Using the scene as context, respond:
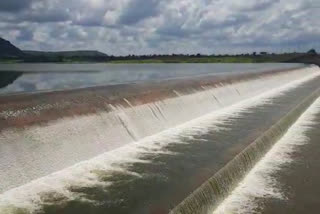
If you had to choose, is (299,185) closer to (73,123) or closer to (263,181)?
(263,181)

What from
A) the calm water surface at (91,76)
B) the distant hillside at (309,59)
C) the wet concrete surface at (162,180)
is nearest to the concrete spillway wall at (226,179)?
the wet concrete surface at (162,180)

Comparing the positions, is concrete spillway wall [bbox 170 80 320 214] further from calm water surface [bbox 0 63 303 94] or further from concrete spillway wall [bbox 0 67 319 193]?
calm water surface [bbox 0 63 303 94]

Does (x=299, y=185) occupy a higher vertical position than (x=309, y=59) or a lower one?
higher

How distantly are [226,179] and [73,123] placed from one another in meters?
3.93

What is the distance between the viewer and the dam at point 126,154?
7.01 metres

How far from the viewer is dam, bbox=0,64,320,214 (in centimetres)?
701

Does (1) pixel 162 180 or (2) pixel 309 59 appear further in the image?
(2) pixel 309 59

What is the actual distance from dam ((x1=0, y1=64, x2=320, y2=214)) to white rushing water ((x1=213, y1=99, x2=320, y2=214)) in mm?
30

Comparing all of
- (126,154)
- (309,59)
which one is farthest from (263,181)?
(309,59)

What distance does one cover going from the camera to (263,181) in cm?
887

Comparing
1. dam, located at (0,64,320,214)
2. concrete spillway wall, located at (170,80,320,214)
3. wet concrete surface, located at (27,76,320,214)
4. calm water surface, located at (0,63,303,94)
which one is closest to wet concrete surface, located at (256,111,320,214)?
wet concrete surface, located at (27,76,320,214)

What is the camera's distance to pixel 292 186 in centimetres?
862

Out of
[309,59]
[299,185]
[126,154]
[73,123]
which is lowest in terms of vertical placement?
[309,59]

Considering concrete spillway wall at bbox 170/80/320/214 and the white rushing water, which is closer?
concrete spillway wall at bbox 170/80/320/214
